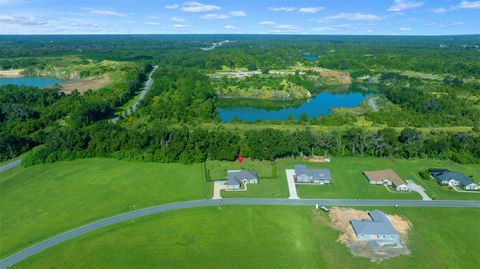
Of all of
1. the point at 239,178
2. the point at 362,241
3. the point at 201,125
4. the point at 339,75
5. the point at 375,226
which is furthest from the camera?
the point at 339,75

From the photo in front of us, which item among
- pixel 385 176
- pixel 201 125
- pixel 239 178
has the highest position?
pixel 201 125

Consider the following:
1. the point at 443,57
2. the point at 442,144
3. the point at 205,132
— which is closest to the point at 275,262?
the point at 205,132

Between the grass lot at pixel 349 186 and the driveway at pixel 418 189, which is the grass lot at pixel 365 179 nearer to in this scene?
the grass lot at pixel 349 186

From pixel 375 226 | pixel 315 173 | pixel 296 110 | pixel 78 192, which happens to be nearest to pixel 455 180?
pixel 315 173

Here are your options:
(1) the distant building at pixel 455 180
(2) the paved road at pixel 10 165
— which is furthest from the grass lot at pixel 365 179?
(2) the paved road at pixel 10 165

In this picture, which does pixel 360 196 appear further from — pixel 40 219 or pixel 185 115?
pixel 185 115

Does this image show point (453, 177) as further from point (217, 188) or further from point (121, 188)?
point (121, 188)

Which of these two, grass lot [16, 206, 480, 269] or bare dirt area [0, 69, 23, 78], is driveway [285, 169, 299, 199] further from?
bare dirt area [0, 69, 23, 78]
